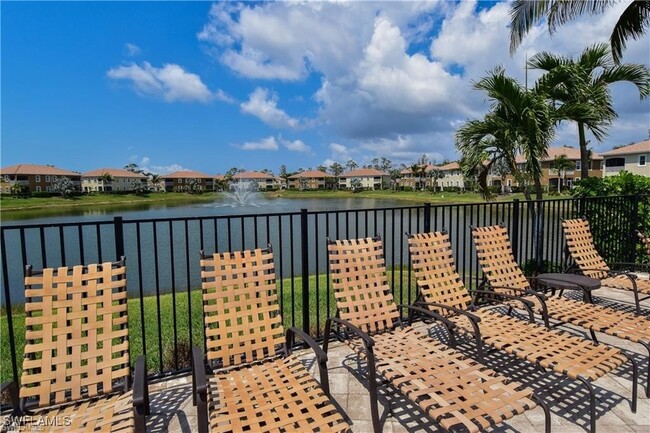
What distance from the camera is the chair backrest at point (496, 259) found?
412cm

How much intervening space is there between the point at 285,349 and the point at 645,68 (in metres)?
9.49

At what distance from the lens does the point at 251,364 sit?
2.59 m

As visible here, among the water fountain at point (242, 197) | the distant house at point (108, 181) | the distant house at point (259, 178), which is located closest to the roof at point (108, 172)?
the distant house at point (108, 181)

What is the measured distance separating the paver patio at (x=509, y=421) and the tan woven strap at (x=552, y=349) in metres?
0.32

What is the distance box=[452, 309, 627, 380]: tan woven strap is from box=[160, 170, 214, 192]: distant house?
9647 cm

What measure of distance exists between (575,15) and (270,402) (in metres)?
9.53

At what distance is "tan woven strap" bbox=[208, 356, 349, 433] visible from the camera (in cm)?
183

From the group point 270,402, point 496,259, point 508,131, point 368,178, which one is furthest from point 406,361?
point 368,178

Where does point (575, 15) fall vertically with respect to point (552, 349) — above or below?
above

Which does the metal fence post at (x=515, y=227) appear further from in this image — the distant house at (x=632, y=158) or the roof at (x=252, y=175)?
the roof at (x=252, y=175)

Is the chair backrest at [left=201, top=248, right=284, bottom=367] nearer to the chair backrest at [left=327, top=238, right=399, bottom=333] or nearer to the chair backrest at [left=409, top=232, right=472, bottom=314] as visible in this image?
the chair backrest at [left=327, top=238, right=399, bottom=333]

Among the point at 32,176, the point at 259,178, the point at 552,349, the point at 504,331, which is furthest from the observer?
the point at 259,178

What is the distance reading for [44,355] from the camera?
2.14 m

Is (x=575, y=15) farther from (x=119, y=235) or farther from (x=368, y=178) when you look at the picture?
(x=368, y=178)
